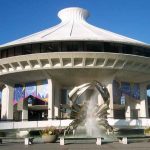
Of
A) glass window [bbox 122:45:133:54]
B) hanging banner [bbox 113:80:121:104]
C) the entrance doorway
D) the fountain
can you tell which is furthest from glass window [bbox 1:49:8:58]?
the fountain

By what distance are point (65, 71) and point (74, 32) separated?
7.28m

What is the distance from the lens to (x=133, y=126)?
125ft

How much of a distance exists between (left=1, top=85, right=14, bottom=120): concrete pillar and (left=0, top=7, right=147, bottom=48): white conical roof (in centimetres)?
789

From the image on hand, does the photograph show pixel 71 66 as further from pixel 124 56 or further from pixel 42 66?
pixel 124 56

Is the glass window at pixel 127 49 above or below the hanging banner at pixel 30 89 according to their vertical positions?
above

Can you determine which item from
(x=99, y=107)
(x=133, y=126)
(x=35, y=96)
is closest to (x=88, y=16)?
(x=35, y=96)

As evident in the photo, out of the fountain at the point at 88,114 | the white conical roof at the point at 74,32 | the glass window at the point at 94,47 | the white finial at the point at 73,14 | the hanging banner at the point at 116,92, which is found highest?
the white finial at the point at 73,14

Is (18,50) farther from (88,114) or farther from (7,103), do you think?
(88,114)

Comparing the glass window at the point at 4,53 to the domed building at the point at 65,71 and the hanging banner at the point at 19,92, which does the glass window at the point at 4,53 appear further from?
the hanging banner at the point at 19,92

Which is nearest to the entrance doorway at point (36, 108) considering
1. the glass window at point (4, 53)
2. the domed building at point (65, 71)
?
the domed building at point (65, 71)

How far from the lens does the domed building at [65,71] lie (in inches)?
1570

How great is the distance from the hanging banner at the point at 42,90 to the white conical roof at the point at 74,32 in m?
7.20

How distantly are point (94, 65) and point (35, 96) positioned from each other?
12.2 m

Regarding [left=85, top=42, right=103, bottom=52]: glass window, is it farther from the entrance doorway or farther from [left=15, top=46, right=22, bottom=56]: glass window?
the entrance doorway
